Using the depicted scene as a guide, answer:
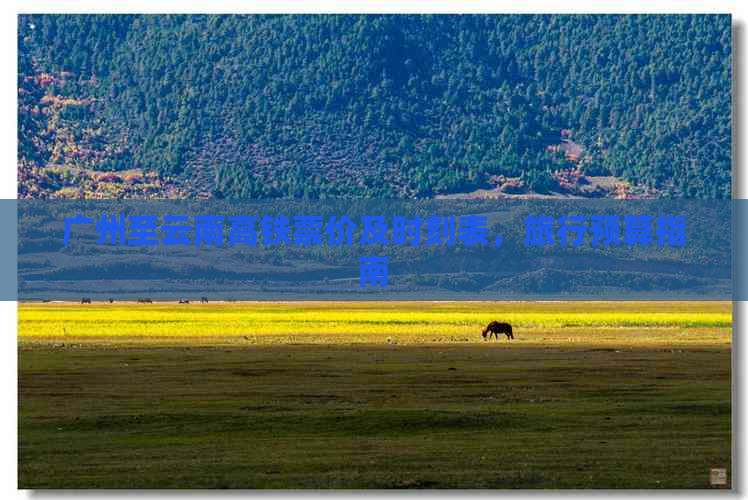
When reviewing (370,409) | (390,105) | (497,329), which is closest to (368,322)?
(497,329)

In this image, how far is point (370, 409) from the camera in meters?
45.9

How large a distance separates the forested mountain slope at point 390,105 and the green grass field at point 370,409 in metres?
26.6

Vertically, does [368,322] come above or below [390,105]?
below

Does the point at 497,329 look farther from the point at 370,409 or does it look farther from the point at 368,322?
the point at 370,409

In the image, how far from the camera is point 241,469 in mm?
35219

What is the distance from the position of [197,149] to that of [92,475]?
3370 inches

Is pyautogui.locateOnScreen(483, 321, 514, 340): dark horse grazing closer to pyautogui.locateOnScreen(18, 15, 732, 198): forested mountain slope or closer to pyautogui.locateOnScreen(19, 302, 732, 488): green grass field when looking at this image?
pyautogui.locateOnScreen(19, 302, 732, 488): green grass field

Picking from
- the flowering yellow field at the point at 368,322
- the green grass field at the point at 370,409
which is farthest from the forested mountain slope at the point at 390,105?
the green grass field at the point at 370,409

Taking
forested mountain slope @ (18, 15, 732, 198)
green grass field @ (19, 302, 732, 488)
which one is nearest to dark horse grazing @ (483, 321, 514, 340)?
green grass field @ (19, 302, 732, 488)

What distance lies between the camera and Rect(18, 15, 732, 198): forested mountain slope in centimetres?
11194

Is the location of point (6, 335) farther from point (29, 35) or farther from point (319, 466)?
point (29, 35)

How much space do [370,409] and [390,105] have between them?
87217mm

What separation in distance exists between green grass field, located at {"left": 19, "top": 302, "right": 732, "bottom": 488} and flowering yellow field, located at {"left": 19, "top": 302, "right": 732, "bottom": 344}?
781 millimetres

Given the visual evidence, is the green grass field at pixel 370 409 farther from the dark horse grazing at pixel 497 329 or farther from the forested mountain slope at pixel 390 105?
the forested mountain slope at pixel 390 105
